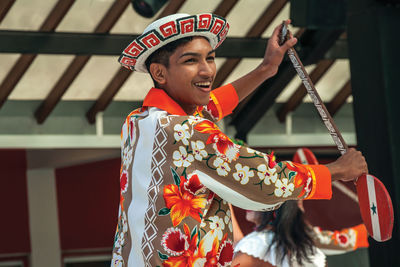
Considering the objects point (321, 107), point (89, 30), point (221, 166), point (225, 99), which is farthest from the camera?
Result: point (89, 30)

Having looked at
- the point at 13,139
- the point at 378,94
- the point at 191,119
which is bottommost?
the point at 191,119

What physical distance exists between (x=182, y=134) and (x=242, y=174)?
0.17 meters

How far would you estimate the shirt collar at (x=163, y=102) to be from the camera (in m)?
1.89

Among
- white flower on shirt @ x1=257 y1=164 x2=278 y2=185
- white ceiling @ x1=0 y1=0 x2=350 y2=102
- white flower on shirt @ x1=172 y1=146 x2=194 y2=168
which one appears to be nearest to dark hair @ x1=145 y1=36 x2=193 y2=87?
white flower on shirt @ x1=172 y1=146 x2=194 y2=168

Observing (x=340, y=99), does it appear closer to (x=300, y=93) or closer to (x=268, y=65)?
(x=300, y=93)

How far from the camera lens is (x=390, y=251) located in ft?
15.8

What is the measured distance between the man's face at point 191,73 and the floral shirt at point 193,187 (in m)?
0.10

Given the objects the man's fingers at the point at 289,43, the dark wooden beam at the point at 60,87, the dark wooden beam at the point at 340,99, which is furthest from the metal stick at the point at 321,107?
the dark wooden beam at the point at 340,99

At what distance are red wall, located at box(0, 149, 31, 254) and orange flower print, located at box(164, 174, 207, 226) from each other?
7.19m

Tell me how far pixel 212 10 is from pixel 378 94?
2.63 m

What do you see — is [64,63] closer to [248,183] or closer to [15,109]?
[15,109]

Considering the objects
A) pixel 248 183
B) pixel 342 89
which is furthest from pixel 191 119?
pixel 342 89

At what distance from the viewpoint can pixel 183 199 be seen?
179 cm

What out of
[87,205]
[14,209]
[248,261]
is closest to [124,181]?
[248,261]
